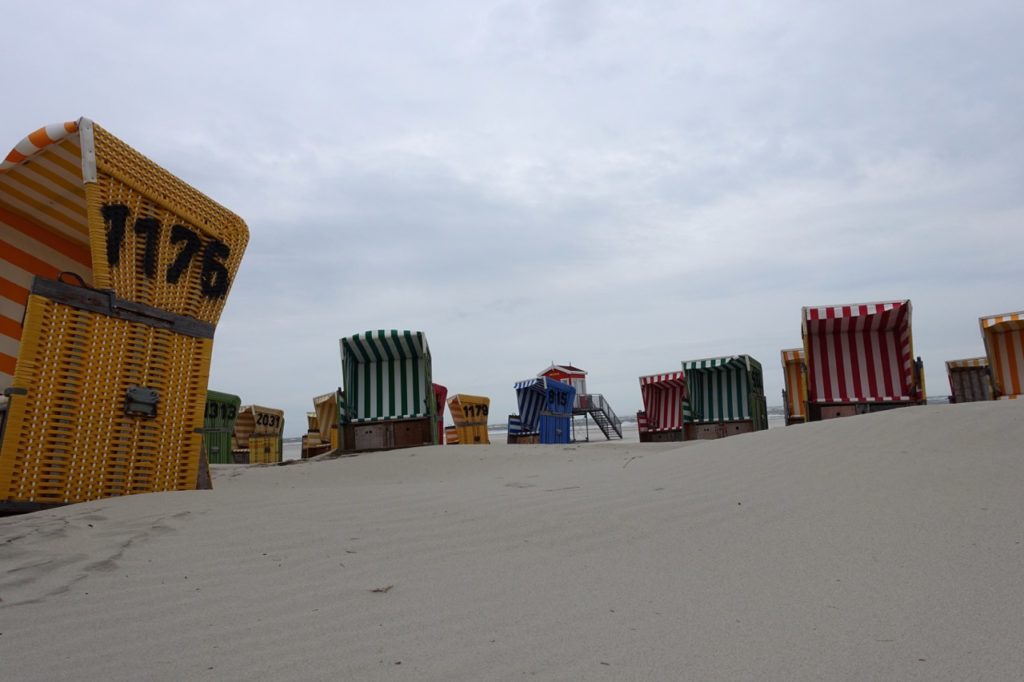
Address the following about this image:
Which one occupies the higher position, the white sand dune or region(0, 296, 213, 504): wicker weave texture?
region(0, 296, 213, 504): wicker weave texture

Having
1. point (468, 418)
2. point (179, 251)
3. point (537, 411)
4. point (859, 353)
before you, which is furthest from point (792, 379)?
point (179, 251)

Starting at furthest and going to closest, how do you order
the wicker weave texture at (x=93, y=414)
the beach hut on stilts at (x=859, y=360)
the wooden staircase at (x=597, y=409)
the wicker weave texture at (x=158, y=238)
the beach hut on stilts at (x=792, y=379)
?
the wooden staircase at (x=597, y=409) → the beach hut on stilts at (x=792, y=379) → the beach hut on stilts at (x=859, y=360) → the wicker weave texture at (x=158, y=238) → the wicker weave texture at (x=93, y=414)

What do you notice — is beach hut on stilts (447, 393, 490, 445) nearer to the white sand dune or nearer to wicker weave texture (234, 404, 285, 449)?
wicker weave texture (234, 404, 285, 449)

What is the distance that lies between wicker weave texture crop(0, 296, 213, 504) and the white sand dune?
17.2 inches

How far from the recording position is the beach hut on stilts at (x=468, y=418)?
15781 mm

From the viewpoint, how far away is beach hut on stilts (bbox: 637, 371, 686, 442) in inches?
624

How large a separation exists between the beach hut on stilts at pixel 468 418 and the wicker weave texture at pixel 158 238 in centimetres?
1069

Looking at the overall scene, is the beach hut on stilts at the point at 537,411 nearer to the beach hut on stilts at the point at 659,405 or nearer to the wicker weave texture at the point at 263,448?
the beach hut on stilts at the point at 659,405

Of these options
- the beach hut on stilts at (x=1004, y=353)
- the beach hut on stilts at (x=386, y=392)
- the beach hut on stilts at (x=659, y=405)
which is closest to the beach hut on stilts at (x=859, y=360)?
the beach hut on stilts at (x=1004, y=353)

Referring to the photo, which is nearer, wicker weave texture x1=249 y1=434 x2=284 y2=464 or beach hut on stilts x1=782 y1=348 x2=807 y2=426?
beach hut on stilts x1=782 y1=348 x2=807 y2=426

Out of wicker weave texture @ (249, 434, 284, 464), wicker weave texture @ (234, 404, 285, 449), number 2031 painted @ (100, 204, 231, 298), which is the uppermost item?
number 2031 painted @ (100, 204, 231, 298)

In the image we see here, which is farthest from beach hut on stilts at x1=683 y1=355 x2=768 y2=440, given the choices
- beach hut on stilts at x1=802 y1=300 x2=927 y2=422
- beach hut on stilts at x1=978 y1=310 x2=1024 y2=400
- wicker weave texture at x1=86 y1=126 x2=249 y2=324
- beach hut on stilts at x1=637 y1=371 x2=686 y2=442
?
wicker weave texture at x1=86 y1=126 x2=249 y2=324

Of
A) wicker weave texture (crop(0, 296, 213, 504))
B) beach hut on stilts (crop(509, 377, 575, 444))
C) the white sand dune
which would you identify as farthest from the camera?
beach hut on stilts (crop(509, 377, 575, 444))

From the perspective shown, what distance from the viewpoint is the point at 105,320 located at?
4.05m
